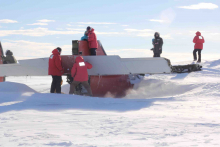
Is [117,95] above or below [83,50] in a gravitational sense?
below

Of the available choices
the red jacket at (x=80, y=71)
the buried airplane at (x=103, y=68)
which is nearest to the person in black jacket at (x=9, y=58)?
the buried airplane at (x=103, y=68)

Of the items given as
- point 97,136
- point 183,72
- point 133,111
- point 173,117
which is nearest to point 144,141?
point 97,136

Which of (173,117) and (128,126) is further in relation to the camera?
(173,117)

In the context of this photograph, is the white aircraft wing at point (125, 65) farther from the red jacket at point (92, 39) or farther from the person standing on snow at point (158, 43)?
the person standing on snow at point (158, 43)

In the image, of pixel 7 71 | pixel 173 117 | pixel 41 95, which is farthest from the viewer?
pixel 7 71

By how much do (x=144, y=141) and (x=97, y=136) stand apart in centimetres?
68

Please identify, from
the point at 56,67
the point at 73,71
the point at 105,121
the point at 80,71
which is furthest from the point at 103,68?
the point at 105,121

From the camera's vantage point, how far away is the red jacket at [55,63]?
8711 millimetres

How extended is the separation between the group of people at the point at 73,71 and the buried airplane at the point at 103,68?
550mm

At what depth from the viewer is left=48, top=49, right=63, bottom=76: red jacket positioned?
28.6 feet

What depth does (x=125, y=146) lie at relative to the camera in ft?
11.5

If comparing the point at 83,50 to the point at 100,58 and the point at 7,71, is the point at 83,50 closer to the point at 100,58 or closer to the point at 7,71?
the point at 100,58

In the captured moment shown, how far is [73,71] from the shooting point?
8406 mm

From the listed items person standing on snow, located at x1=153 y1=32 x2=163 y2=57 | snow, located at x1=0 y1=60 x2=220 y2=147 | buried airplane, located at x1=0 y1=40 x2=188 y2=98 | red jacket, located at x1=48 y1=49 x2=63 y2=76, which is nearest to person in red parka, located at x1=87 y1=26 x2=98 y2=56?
buried airplane, located at x1=0 y1=40 x2=188 y2=98
